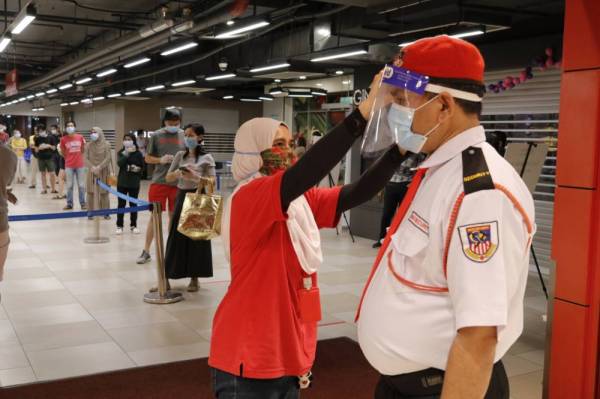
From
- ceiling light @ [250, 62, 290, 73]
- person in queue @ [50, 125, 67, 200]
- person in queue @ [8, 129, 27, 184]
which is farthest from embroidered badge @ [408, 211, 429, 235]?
person in queue @ [8, 129, 27, 184]

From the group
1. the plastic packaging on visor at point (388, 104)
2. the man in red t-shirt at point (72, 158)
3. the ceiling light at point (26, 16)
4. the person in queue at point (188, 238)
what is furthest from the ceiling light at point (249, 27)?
the plastic packaging on visor at point (388, 104)

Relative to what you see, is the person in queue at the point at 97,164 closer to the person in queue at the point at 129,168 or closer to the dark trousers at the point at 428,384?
the person in queue at the point at 129,168

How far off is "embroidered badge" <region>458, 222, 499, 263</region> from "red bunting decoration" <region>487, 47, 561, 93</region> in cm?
662

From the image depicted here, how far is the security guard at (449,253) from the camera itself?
116cm

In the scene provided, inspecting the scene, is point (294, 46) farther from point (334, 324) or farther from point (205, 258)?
point (334, 324)

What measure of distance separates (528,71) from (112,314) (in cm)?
541

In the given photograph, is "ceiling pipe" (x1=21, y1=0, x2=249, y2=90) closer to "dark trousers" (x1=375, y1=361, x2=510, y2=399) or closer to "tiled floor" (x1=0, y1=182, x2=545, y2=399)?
"tiled floor" (x1=0, y1=182, x2=545, y2=399)

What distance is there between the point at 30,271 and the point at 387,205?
4.53 metres

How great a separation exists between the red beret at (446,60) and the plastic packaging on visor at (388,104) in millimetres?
23

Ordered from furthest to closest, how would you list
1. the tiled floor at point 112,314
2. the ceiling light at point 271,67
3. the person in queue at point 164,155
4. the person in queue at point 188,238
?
the ceiling light at point 271,67
the person in queue at point 164,155
the person in queue at point 188,238
the tiled floor at point 112,314

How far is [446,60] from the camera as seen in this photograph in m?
1.29

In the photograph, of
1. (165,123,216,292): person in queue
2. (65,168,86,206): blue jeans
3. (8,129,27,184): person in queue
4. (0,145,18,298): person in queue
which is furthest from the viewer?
(8,129,27,184): person in queue

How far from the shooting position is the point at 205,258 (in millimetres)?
5926

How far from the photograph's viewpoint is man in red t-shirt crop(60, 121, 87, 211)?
39.5 ft
